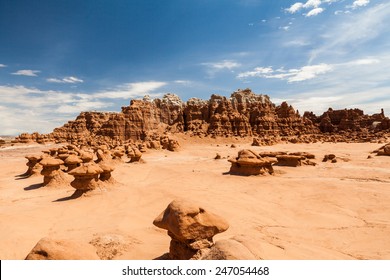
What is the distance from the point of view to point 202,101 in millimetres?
87125

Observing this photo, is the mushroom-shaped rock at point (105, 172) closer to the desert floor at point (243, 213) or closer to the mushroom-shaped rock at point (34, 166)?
the desert floor at point (243, 213)

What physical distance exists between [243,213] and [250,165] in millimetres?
6680

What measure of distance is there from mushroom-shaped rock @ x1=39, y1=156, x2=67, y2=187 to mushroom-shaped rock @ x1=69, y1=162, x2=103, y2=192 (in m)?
3.68

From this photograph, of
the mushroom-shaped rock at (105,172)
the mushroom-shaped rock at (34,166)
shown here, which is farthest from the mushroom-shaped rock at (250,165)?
the mushroom-shaped rock at (34,166)

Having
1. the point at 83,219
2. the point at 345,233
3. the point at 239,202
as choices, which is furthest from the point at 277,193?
the point at 83,219

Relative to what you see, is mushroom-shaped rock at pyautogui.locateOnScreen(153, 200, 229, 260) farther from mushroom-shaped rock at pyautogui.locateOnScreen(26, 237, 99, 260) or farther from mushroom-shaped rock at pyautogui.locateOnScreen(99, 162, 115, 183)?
mushroom-shaped rock at pyautogui.locateOnScreen(99, 162, 115, 183)

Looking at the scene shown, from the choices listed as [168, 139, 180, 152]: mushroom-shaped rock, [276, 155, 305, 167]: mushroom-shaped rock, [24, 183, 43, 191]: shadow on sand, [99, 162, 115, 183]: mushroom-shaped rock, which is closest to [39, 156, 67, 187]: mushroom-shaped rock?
[24, 183, 43, 191]: shadow on sand

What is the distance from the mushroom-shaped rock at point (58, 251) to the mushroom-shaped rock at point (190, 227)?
4.51 feet

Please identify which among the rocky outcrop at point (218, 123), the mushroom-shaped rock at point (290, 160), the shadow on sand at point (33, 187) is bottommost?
the shadow on sand at point (33, 187)

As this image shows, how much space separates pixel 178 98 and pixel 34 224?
279ft

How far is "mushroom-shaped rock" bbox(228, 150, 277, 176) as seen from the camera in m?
15.0

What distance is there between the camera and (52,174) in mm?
14328

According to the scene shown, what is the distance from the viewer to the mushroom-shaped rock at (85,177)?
10.9 m

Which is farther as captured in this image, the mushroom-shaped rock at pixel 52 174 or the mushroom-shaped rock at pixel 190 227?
the mushroom-shaped rock at pixel 52 174
